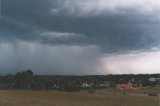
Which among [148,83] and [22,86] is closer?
[22,86]

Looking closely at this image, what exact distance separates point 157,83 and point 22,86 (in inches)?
3367

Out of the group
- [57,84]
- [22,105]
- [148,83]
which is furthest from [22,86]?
[22,105]

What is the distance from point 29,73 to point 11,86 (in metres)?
11.5

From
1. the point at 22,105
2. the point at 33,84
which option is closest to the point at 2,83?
the point at 33,84

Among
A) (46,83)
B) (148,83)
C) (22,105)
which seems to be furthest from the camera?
(148,83)

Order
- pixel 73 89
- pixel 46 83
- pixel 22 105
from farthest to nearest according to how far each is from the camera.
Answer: pixel 46 83, pixel 73 89, pixel 22 105

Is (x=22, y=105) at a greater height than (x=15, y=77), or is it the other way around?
(x=15, y=77)

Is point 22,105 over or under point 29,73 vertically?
under

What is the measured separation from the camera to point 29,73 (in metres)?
166

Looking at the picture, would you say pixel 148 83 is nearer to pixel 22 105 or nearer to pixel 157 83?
pixel 157 83

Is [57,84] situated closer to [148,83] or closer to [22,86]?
[22,86]

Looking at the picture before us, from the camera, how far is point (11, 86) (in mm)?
164000

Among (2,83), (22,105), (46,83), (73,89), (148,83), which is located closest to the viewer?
(22,105)

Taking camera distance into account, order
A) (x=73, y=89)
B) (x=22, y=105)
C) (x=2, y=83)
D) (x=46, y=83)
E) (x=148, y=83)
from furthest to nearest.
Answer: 1. (x=148, y=83)
2. (x=2, y=83)
3. (x=46, y=83)
4. (x=73, y=89)
5. (x=22, y=105)
